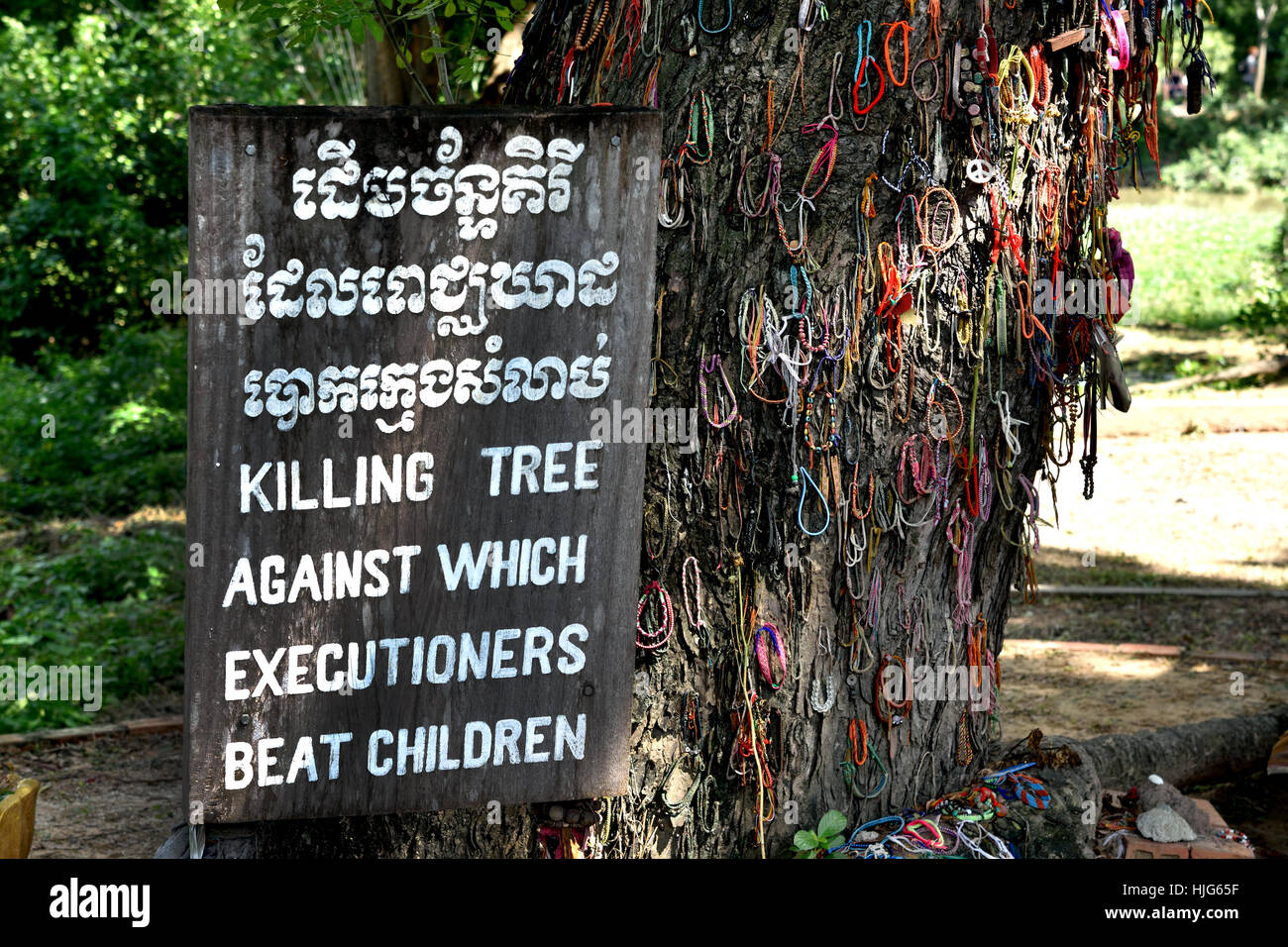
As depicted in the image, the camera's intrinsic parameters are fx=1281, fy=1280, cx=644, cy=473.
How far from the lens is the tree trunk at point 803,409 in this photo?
10.2 ft

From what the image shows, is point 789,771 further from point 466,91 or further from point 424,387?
point 466,91

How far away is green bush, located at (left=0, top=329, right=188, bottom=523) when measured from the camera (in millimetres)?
9695

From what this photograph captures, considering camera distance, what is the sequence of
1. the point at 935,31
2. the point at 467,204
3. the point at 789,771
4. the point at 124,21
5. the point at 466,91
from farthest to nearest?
1. the point at 124,21
2. the point at 466,91
3. the point at 789,771
4. the point at 935,31
5. the point at 467,204

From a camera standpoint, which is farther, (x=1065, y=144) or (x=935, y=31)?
(x=1065, y=144)

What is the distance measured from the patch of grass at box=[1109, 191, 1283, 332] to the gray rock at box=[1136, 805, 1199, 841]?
1002 cm

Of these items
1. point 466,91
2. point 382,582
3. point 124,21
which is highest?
point 124,21

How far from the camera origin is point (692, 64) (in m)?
3.12

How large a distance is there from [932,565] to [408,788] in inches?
59.0

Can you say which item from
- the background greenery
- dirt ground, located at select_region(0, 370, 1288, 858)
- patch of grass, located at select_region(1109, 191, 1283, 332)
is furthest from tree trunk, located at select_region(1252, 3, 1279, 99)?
dirt ground, located at select_region(0, 370, 1288, 858)

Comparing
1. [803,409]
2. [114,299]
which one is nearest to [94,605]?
[803,409]

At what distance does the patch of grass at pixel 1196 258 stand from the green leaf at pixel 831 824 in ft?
35.8

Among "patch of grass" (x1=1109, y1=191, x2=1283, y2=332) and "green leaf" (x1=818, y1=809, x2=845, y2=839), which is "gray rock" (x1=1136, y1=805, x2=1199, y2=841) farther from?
"patch of grass" (x1=1109, y1=191, x2=1283, y2=332)

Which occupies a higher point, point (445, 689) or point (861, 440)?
point (861, 440)

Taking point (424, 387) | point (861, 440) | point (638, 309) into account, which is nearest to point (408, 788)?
point (424, 387)
